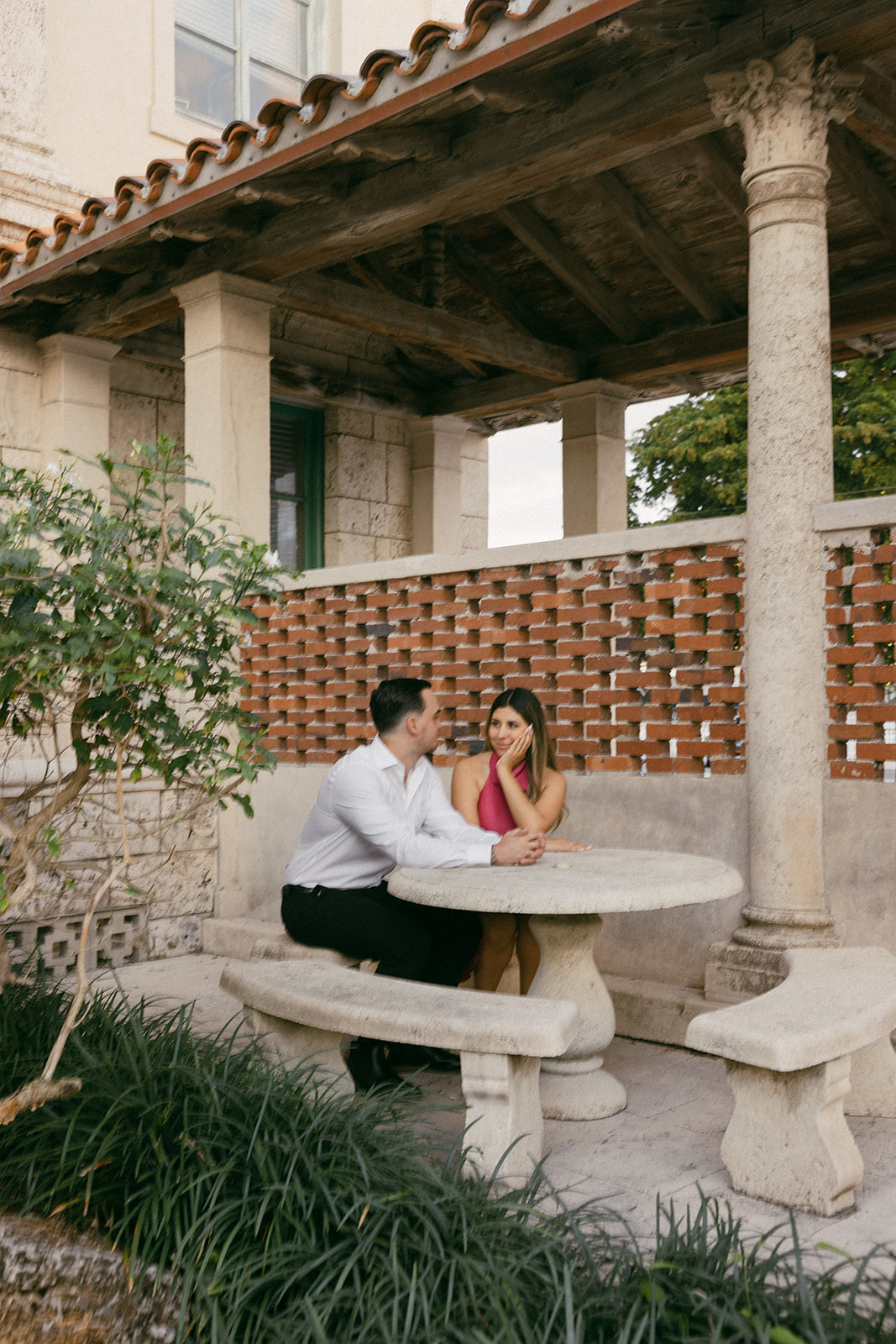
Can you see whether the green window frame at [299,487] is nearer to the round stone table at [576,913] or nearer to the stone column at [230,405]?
the stone column at [230,405]

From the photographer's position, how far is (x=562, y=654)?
5.37 meters

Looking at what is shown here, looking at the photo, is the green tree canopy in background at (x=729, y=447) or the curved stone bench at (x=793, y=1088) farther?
the green tree canopy in background at (x=729, y=447)

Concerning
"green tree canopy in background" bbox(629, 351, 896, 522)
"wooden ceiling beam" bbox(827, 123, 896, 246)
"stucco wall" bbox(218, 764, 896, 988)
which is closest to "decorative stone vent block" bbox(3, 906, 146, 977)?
"stucco wall" bbox(218, 764, 896, 988)

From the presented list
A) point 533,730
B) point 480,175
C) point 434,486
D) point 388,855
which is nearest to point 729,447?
point 434,486

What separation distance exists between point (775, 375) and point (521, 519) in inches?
1867

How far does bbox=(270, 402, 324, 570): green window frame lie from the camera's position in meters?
9.20

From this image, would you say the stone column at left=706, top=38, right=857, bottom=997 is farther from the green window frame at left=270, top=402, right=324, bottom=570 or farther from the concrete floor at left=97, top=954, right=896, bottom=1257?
the green window frame at left=270, top=402, right=324, bottom=570

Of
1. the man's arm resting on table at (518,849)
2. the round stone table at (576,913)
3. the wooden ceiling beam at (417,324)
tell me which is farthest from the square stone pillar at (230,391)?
the round stone table at (576,913)

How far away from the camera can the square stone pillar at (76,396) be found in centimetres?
750

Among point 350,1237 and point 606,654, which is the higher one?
point 606,654

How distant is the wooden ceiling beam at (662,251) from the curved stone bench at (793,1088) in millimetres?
5204

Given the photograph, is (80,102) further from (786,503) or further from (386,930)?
(386,930)

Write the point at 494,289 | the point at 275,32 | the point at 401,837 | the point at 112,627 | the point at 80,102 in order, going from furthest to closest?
the point at 275,32
the point at 80,102
the point at 494,289
the point at 401,837
the point at 112,627

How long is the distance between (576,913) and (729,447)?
22332mm
